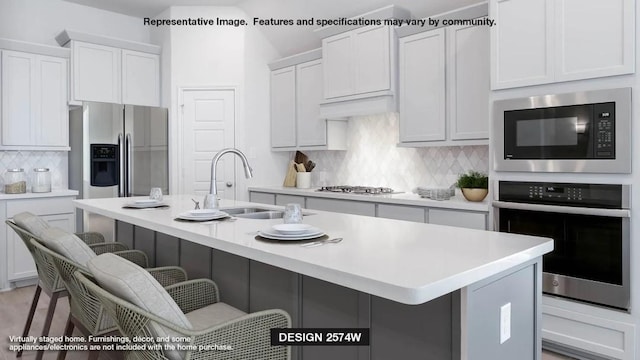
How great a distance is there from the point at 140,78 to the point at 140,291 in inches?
182

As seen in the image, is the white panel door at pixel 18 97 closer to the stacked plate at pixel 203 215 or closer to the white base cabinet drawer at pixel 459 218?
the stacked plate at pixel 203 215

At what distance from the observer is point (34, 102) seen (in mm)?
4516

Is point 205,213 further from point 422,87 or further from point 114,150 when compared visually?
point 114,150

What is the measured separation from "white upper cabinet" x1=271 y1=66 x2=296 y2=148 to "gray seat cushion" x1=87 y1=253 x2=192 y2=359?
13.3ft

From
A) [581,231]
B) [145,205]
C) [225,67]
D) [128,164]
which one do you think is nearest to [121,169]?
[128,164]

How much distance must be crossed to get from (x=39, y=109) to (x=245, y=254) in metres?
4.04

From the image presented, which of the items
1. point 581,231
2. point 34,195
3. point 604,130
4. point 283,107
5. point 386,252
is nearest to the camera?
point 386,252

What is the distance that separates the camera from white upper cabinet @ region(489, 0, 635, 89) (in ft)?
7.91

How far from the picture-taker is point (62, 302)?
368 cm

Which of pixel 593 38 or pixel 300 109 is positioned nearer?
pixel 593 38

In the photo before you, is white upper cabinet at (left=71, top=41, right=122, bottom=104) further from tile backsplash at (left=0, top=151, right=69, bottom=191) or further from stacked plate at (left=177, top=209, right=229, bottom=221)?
stacked plate at (left=177, top=209, right=229, bottom=221)

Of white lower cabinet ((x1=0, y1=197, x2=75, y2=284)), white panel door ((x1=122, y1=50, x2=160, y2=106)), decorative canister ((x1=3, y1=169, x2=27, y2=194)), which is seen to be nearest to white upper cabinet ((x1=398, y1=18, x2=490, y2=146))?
white panel door ((x1=122, y1=50, x2=160, y2=106))

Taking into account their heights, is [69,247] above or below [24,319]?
above

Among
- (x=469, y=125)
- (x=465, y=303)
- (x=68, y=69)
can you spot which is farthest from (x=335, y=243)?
(x=68, y=69)
